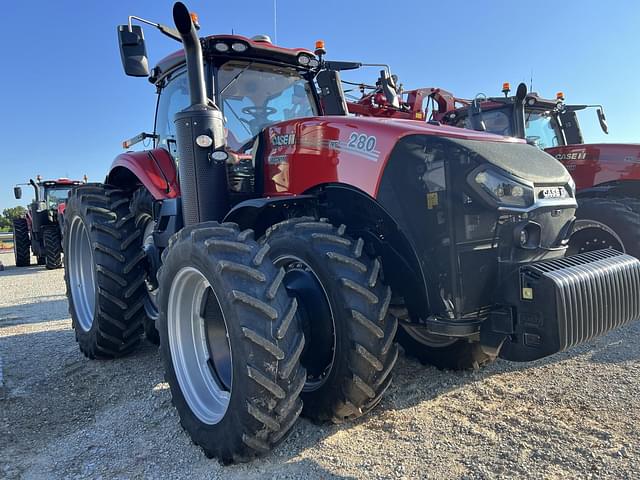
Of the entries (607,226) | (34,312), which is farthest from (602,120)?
(34,312)

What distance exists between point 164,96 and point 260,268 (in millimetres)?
2926

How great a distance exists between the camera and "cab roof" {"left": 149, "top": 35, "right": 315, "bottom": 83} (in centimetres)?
371

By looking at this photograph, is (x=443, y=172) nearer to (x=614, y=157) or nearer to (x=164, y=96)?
(x=164, y=96)

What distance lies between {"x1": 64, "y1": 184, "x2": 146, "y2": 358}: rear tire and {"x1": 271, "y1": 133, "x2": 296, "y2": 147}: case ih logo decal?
1.86 metres

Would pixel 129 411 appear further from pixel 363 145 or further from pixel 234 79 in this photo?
pixel 234 79

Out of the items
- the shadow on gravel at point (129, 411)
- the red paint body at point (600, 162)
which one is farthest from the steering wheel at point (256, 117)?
the red paint body at point (600, 162)

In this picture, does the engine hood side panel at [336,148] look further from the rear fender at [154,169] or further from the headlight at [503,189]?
the rear fender at [154,169]

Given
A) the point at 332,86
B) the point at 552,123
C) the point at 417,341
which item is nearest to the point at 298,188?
the point at 332,86

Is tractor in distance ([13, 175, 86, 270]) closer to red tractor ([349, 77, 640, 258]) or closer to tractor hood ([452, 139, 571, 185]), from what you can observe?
red tractor ([349, 77, 640, 258])

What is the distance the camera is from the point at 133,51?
138 inches

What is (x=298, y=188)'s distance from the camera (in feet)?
10.4

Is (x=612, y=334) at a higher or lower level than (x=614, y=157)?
lower

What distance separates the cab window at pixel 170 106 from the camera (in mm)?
4281

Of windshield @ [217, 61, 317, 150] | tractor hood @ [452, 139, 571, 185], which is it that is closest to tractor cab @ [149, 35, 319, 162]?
windshield @ [217, 61, 317, 150]
